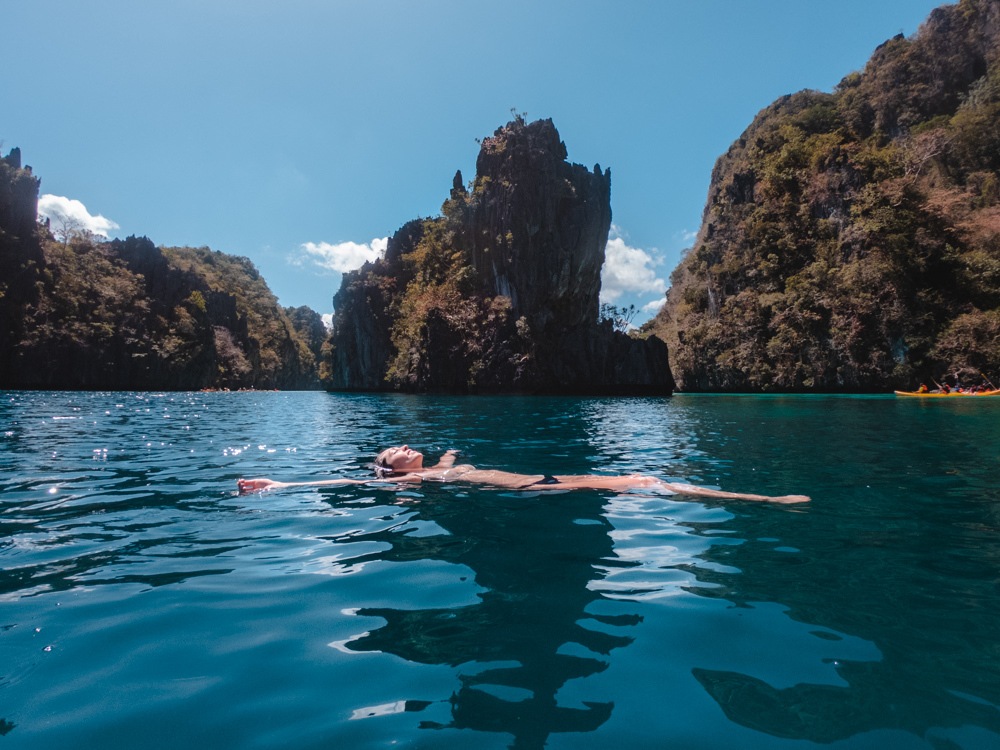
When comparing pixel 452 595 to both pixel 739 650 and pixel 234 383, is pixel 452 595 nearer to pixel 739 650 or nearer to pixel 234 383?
pixel 739 650

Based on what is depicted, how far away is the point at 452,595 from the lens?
11.1 feet

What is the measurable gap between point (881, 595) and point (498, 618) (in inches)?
96.2

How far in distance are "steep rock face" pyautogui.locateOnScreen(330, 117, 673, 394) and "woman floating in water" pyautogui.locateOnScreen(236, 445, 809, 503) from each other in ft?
146

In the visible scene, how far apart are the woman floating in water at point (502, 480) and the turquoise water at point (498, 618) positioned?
17 centimetres

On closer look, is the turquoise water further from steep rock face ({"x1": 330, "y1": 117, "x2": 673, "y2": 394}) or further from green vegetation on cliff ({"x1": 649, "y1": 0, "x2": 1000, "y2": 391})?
steep rock face ({"x1": 330, "y1": 117, "x2": 673, "y2": 394})

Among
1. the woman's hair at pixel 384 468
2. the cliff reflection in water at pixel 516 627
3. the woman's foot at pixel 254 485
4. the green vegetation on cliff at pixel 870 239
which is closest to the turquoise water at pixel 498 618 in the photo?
the cliff reflection in water at pixel 516 627

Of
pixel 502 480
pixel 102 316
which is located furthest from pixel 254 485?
pixel 102 316

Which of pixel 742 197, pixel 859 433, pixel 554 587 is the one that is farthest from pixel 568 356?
pixel 554 587

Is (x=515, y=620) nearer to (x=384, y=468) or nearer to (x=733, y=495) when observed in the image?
(x=733, y=495)

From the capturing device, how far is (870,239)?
41906mm

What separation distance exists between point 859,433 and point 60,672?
1507cm

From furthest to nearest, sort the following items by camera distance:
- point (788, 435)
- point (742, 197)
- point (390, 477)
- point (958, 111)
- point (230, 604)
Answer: point (742, 197) → point (958, 111) → point (788, 435) → point (390, 477) → point (230, 604)

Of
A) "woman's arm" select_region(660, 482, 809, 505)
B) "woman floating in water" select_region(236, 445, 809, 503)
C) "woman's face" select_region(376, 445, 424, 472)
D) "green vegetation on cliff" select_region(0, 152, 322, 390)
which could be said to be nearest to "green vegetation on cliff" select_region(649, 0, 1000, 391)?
"woman's arm" select_region(660, 482, 809, 505)

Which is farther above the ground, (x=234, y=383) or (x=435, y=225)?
(x=435, y=225)
